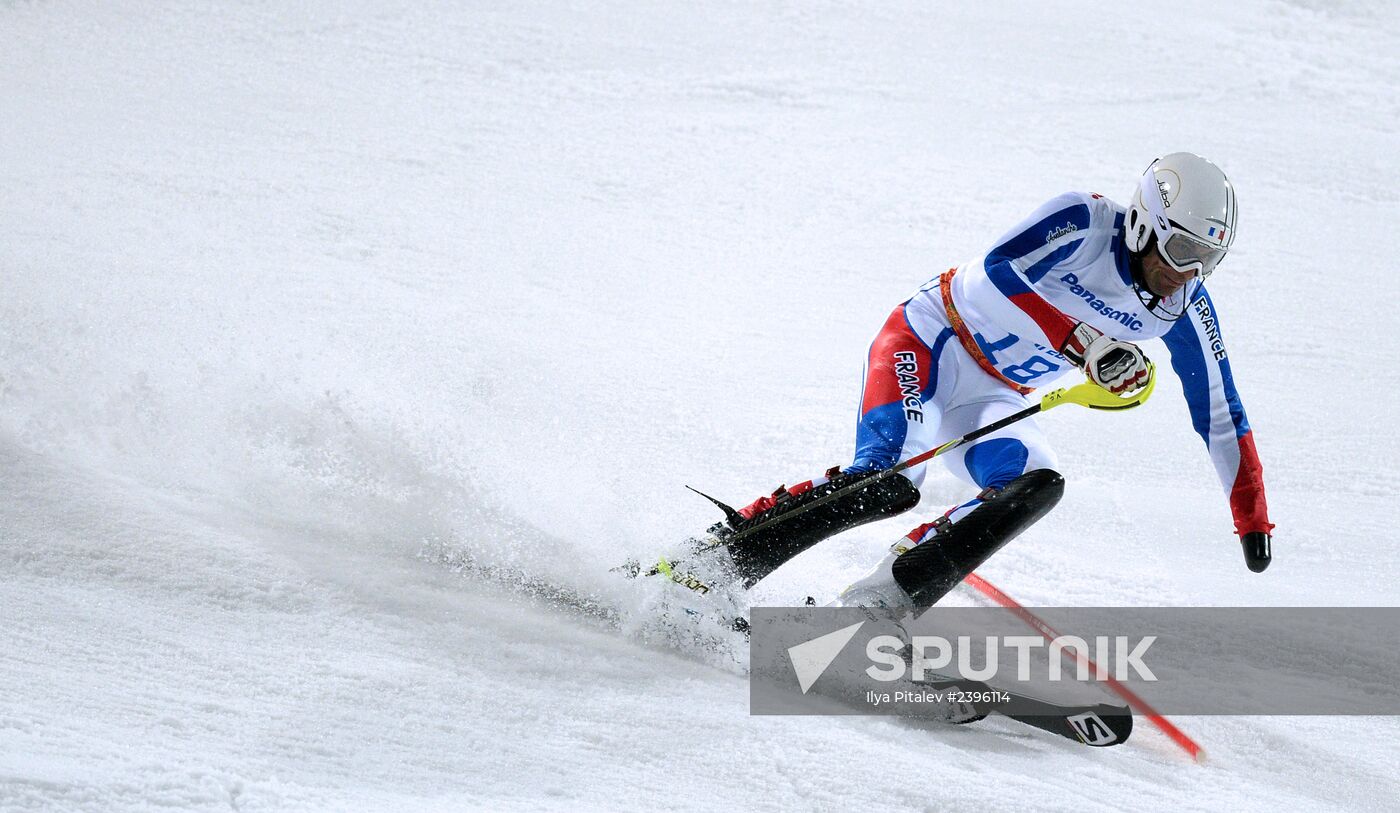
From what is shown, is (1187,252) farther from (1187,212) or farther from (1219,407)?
(1219,407)

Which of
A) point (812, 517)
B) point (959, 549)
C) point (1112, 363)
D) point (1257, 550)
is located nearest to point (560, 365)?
point (812, 517)

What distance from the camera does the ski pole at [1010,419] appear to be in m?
3.14

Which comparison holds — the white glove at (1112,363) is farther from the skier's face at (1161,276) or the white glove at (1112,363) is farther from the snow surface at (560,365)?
the snow surface at (560,365)

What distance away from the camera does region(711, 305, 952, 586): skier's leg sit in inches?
123

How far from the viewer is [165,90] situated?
9.15 metres

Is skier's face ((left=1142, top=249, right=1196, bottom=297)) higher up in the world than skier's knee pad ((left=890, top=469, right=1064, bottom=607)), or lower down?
higher up

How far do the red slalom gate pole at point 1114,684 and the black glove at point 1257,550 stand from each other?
514 mm

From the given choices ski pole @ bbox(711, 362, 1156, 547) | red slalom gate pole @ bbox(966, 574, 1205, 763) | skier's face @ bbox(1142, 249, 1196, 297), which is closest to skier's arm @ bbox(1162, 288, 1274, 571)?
skier's face @ bbox(1142, 249, 1196, 297)

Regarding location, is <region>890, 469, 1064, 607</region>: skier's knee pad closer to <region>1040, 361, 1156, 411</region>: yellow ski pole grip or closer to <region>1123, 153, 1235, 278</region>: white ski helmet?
<region>1040, 361, 1156, 411</region>: yellow ski pole grip

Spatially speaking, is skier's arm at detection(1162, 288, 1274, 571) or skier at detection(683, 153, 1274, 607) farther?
skier's arm at detection(1162, 288, 1274, 571)

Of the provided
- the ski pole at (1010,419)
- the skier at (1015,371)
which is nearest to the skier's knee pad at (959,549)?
the skier at (1015,371)

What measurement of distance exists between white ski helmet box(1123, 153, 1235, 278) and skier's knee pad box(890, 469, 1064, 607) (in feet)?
2.58

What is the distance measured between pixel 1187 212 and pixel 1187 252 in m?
0.11
